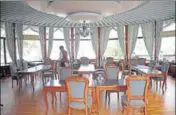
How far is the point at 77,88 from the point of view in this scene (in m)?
3.51

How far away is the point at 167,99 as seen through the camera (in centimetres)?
518

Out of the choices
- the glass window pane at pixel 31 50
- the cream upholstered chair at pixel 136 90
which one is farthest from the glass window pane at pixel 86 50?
the cream upholstered chair at pixel 136 90

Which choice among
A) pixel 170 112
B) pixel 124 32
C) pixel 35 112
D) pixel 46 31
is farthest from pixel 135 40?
pixel 35 112

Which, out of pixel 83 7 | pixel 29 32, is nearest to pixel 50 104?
pixel 83 7

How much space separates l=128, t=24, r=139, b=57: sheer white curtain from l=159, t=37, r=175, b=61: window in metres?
1.49

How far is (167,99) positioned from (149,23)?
569cm

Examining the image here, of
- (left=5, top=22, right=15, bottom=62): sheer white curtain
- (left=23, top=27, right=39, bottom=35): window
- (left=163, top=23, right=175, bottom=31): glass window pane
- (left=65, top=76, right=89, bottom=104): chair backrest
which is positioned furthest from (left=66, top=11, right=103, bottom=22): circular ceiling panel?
(left=23, top=27, right=39, bottom=35): window

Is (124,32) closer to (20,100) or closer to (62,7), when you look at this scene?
(62,7)

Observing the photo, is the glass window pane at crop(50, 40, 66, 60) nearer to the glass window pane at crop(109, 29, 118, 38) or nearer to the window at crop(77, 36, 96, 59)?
the window at crop(77, 36, 96, 59)

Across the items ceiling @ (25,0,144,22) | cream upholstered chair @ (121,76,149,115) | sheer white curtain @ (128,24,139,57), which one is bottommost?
cream upholstered chair @ (121,76,149,115)

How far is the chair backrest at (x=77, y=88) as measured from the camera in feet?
11.4

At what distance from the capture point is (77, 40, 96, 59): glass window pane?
1158 cm

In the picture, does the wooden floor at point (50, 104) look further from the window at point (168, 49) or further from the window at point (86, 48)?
the window at point (86, 48)

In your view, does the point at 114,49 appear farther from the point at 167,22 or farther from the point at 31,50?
the point at 31,50
